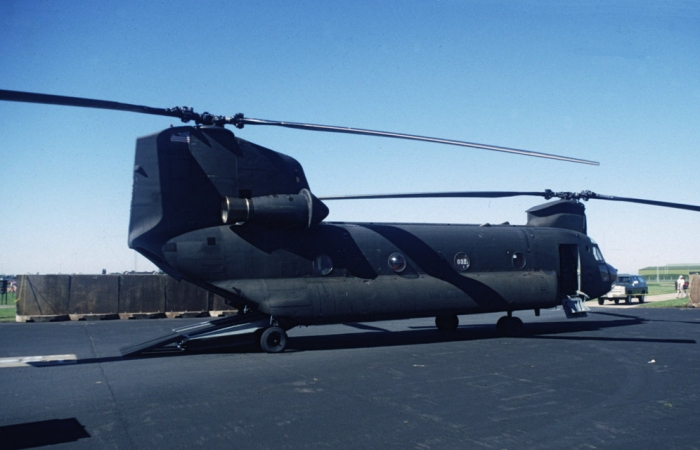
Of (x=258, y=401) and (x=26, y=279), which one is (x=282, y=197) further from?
(x=26, y=279)

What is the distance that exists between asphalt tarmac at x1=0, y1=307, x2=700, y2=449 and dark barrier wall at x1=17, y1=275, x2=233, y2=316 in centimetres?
918

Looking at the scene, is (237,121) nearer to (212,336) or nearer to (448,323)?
(212,336)

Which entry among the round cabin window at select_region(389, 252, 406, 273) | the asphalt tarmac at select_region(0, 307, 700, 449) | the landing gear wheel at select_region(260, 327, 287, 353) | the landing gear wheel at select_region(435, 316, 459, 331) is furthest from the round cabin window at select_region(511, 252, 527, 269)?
the landing gear wheel at select_region(260, 327, 287, 353)

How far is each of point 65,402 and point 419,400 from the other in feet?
17.9

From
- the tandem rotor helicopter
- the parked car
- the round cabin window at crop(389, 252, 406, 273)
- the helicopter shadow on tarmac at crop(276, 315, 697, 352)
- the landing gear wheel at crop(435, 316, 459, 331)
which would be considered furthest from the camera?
the parked car

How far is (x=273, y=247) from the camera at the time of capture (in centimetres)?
1445

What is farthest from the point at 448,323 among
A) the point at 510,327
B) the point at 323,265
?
the point at 323,265

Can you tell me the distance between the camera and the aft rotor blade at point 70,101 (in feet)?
28.0

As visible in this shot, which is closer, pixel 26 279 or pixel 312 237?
pixel 312 237

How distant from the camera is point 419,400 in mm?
8719

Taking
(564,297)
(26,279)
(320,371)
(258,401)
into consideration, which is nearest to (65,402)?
(258,401)

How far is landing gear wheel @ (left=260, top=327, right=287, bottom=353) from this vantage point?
1380cm

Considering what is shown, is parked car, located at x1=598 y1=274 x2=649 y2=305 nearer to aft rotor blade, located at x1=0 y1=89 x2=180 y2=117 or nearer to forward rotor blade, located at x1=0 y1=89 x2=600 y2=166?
forward rotor blade, located at x1=0 y1=89 x2=600 y2=166

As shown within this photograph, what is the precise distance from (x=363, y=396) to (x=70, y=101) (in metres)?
6.96
